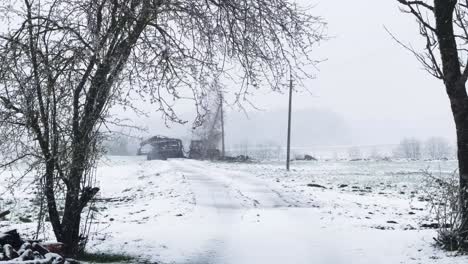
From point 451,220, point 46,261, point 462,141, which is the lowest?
point 46,261

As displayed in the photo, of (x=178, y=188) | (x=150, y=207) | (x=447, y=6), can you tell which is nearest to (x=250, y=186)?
(x=178, y=188)

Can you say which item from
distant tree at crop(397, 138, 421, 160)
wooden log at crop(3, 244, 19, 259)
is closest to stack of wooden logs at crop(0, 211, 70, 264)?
wooden log at crop(3, 244, 19, 259)

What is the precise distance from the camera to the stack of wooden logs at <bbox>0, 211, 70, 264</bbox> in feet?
17.5

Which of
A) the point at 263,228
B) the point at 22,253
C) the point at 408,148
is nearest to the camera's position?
the point at 22,253

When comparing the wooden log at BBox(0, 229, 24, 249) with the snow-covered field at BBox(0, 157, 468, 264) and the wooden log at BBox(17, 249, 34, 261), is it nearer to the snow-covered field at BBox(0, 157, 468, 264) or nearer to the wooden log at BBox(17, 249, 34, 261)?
the wooden log at BBox(17, 249, 34, 261)

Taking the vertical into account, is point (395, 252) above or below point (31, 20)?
below

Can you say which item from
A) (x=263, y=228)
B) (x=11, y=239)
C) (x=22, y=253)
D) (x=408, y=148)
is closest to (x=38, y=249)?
(x=11, y=239)

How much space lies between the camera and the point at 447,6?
26.9 feet

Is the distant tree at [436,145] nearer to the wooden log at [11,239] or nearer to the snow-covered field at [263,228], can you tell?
the snow-covered field at [263,228]

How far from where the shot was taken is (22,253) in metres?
5.56

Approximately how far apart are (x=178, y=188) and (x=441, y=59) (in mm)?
13077

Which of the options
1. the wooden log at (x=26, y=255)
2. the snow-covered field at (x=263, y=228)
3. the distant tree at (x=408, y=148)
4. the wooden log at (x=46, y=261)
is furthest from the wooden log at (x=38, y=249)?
the distant tree at (x=408, y=148)

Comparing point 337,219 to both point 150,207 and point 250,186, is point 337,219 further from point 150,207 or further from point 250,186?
point 250,186

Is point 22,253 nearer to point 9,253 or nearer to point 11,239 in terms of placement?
point 9,253
